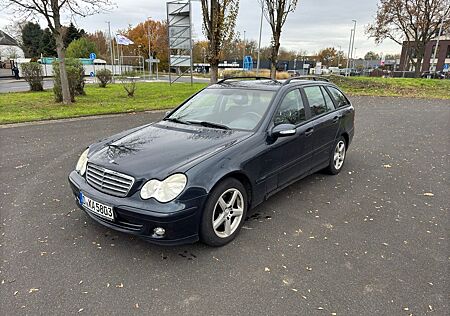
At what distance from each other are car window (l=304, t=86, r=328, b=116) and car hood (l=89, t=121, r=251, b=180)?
58.9 inches

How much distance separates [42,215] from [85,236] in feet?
2.69

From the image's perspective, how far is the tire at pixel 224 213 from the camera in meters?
2.94

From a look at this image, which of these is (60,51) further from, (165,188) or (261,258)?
(261,258)

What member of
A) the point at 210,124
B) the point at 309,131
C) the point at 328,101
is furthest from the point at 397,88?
the point at 210,124

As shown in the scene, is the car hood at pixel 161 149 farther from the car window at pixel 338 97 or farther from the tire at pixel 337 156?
the car window at pixel 338 97

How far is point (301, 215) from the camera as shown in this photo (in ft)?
12.7

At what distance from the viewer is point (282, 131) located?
3.57 metres

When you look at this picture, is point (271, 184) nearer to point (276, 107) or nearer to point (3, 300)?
point (276, 107)

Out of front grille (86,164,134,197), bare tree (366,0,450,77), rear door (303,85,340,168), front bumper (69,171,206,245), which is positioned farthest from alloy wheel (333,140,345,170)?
bare tree (366,0,450,77)

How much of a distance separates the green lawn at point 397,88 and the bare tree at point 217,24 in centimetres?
937

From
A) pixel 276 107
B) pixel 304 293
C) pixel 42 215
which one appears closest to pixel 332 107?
pixel 276 107

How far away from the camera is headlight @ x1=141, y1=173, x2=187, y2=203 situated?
2.74 m

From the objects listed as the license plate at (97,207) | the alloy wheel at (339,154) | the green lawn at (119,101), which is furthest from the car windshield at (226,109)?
the green lawn at (119,101)

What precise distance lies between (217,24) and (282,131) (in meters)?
11.6
